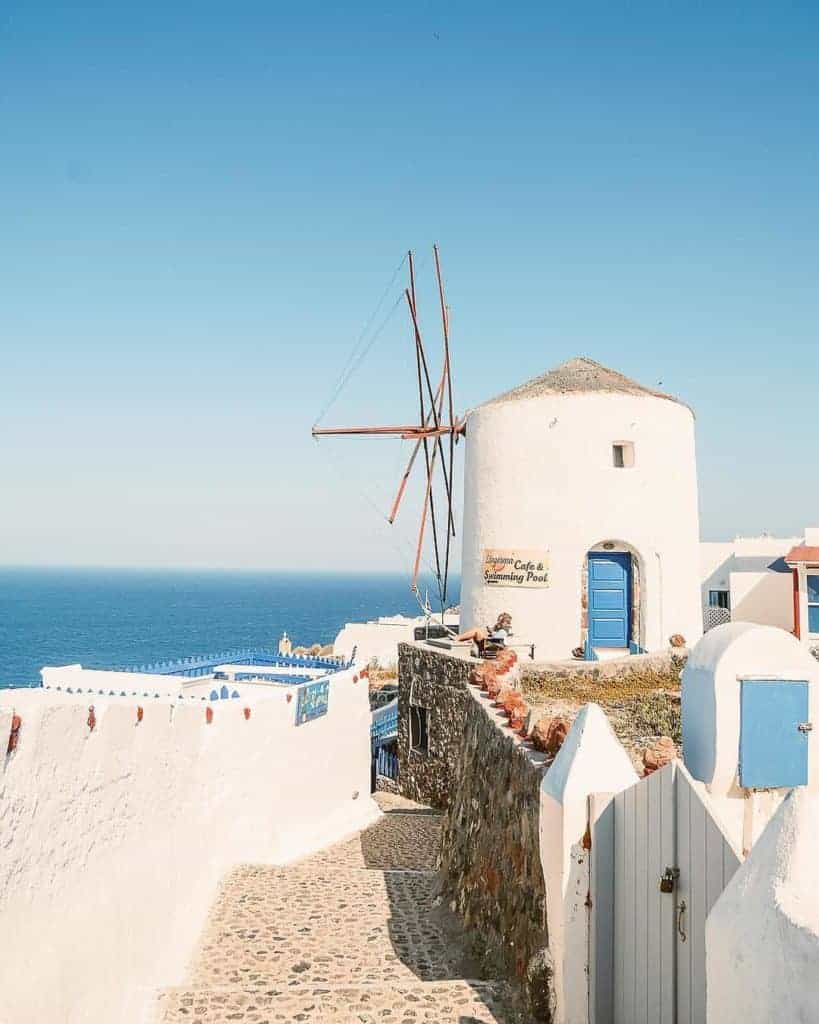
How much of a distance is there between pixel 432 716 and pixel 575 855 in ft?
37.6

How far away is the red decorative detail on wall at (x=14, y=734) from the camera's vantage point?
4707 millimetres

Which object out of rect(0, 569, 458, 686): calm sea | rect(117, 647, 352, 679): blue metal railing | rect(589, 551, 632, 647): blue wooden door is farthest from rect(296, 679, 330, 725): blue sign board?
rect(0, 569, 458, 686): calm sea

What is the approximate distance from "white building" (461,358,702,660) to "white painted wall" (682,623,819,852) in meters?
11.3

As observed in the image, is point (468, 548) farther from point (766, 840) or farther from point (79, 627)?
point (79, 627)

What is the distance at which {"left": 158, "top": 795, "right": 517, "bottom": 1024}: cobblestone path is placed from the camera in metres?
6.43

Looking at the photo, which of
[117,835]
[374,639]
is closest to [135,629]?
[374,639]

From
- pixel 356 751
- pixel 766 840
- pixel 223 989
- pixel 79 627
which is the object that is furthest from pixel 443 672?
pixel 79 627

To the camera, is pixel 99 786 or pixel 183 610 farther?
pixel 183 610

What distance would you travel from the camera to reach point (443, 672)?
1692 cm

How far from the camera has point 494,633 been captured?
1706 centimetres

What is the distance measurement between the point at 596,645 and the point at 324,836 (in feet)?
22.5

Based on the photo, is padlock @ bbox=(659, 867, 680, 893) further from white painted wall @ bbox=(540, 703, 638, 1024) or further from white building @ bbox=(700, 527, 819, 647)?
white building @ bbox=(700, 527, 819, 647)

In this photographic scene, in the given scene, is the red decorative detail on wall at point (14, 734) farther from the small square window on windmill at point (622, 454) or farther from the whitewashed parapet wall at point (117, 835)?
the small square window on windmill at point (622, 454)

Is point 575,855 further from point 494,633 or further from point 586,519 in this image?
point 586,519
